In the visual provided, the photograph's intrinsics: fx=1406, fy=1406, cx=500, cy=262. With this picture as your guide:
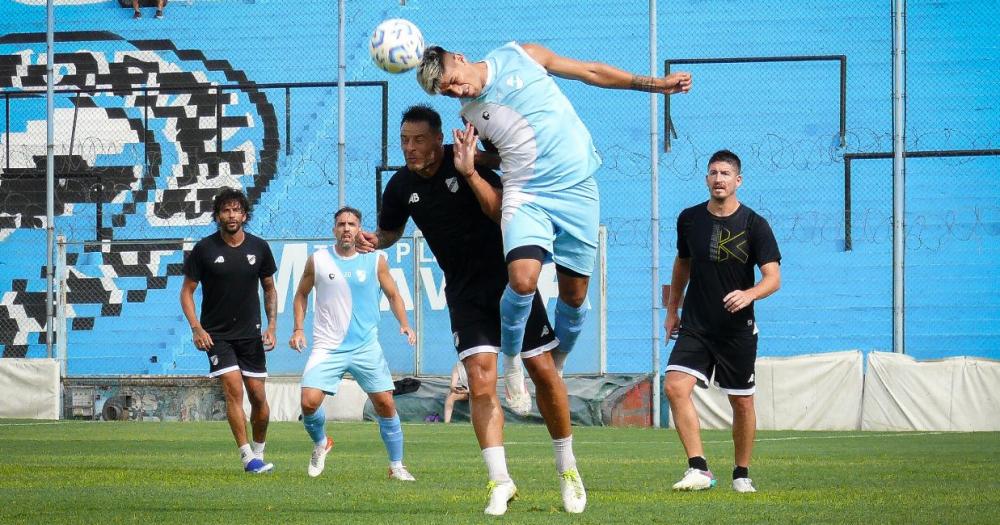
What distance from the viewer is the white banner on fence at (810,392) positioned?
689 inches

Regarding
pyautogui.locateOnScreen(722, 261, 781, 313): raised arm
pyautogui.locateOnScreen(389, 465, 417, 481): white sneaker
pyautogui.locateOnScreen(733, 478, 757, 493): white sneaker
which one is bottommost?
pyautogui.locateOnScreen(389, 465, 417, 481): white sneaker

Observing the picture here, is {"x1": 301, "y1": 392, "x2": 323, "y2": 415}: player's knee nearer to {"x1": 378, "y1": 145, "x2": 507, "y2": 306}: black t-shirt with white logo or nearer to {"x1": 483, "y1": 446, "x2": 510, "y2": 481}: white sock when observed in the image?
{"x1": 378, "y1": 145, "x2": 507, "y2": 306}: black t-shirt with white logo

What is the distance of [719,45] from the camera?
76.4 ft

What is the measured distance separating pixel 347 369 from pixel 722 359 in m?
3.40

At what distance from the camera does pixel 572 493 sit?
649 centimetres

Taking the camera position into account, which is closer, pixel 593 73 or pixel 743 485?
pixel 593 73

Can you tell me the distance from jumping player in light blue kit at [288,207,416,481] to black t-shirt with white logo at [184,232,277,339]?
18.1 inches

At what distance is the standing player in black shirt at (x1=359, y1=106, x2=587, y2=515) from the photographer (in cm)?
659

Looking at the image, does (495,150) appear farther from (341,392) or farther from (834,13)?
(834,13)

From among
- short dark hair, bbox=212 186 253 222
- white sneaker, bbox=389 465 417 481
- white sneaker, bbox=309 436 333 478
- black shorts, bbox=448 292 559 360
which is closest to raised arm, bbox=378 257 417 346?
short dark hair, bbox=212 186 253 222

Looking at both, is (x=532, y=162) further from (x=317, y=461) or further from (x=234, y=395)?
(x=234, y=395)

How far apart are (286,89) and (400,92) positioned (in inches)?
78.2

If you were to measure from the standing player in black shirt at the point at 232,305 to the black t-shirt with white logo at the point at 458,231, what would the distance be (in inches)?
149

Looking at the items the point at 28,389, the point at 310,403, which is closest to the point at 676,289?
the point at 310,403
